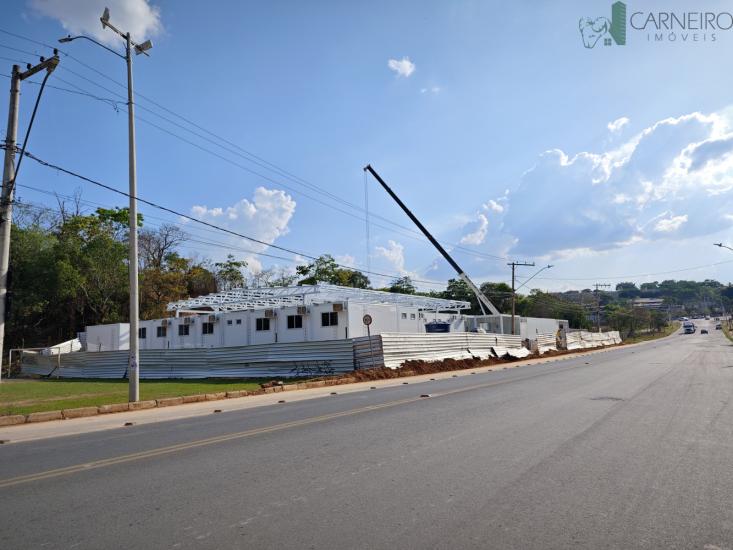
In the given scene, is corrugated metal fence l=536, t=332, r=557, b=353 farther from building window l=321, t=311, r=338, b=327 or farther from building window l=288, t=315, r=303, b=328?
building window l=288, t=315, r=303, b=328

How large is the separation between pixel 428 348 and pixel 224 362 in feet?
38.1

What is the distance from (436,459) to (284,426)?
4087mm

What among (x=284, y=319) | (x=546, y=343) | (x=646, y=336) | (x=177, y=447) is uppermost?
(x=284, y=319)

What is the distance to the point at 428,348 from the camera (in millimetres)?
30641

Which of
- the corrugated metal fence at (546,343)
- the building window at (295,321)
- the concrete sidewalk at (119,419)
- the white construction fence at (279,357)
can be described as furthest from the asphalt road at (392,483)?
the corrugated metal fence at (546,343)

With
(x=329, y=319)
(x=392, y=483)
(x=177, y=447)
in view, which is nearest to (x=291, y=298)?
(x=329, y=319)

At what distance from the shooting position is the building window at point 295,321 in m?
37.4

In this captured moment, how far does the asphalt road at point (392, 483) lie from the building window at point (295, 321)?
26942 mm

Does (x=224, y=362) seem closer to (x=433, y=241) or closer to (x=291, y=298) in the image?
(x=291, y=298)

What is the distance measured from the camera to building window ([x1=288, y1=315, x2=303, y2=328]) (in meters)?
37.4

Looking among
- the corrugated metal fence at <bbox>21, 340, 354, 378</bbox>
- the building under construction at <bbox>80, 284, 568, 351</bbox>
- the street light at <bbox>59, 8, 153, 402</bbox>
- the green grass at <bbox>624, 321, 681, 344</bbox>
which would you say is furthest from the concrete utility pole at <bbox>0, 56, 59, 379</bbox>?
the green grass at <bbox>624, 321, 681, 344</bbox>

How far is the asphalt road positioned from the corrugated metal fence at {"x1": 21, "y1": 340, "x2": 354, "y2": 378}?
1621 cm

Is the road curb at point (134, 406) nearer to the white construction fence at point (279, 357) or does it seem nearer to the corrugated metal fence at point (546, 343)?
the white construction fence at point (279, 357)

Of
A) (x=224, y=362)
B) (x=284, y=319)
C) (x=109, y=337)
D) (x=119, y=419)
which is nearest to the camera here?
(x=119, y=419)
